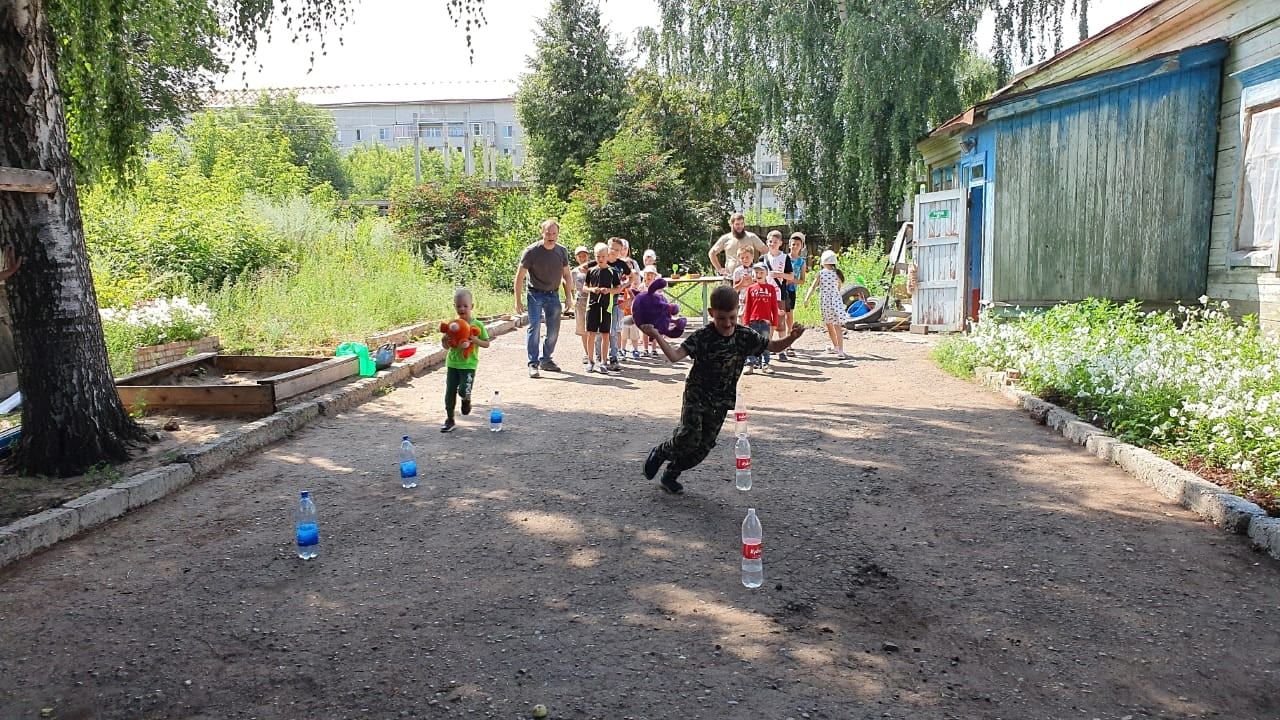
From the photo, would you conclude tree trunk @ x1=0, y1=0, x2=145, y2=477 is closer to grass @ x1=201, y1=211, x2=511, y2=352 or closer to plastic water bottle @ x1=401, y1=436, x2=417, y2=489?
plastic water bottle @ x1=401, y1=436, x2=417, y2=489

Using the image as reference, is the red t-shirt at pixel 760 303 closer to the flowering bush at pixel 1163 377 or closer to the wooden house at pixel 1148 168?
the flowering bush at pixel 1163 377

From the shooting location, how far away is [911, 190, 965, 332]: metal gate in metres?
15.8

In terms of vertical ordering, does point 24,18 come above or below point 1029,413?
above

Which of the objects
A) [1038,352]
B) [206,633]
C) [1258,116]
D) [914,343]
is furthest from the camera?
[914,343]

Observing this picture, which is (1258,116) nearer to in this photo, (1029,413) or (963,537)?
(1029,413)

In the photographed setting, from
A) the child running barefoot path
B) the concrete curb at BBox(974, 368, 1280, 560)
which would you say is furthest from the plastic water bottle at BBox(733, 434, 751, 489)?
the child running barefoot path

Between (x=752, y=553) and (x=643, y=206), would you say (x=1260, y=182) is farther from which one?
(x=643, y=206)

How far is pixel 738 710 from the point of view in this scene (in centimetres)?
318

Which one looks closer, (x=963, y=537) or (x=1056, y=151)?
(x=963, y=537)

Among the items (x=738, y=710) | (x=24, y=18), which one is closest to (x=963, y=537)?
(x=738, y=710)

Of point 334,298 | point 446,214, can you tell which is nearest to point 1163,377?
point 334,298

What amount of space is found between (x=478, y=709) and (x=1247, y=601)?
362 cm

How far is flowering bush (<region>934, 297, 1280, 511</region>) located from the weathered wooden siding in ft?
3.86

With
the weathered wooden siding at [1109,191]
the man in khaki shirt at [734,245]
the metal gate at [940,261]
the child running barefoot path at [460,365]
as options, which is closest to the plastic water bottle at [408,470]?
the child running barefoot path at [460,365]
